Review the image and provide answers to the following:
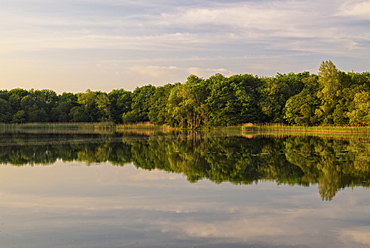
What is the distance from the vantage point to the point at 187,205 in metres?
12.7

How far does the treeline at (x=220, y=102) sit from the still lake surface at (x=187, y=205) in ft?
151

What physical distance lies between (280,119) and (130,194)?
66.4m

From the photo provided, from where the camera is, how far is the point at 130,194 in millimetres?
14703

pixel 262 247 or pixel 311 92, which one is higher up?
pixel 311 92

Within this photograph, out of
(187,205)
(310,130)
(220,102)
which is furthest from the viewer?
(220,102)

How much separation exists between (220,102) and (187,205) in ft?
232

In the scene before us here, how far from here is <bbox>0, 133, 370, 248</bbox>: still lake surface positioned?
9.36 m

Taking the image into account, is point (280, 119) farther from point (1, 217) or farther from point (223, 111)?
point (1, 217)

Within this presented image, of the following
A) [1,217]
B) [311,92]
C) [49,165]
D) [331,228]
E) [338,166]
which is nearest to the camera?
[331,228]

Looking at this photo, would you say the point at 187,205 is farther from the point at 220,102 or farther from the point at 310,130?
the point at 220,102

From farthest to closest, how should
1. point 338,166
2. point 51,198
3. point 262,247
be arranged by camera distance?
point 338,166
point 51,198
point 262,247

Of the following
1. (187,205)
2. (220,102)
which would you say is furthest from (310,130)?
(187,205)

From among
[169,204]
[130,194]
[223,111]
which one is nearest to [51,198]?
[130,194]

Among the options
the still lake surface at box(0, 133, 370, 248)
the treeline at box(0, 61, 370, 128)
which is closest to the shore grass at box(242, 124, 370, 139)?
the treeline at box(0, 61, 370, 128)
